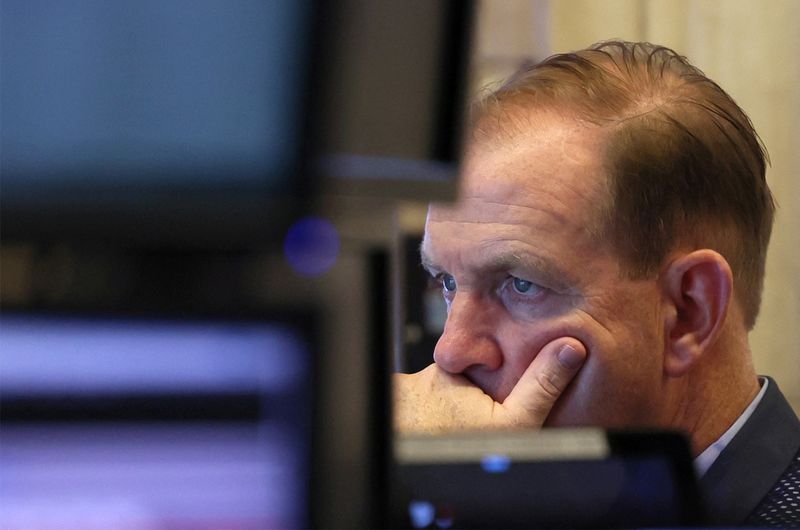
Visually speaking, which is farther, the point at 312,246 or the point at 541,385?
the point at 541,385

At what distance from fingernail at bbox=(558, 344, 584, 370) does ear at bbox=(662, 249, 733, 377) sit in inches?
4.9

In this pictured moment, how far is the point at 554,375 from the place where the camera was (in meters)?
1.09

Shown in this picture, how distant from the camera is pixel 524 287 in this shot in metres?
1.15

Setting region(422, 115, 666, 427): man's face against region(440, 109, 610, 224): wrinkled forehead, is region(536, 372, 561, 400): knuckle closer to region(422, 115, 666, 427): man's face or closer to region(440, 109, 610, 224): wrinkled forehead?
region(422, 115, 666, 427): man's face

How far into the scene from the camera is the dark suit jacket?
0.81 metres

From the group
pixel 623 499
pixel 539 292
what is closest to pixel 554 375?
pixel 539 292

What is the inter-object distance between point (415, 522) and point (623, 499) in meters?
0.11

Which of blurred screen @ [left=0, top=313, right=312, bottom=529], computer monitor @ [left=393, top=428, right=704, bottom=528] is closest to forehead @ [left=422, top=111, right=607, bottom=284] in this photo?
computer monitor @ [left=393, top=428, right=704, bottom=528]

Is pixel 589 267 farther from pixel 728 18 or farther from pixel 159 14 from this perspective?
pixel 728 18

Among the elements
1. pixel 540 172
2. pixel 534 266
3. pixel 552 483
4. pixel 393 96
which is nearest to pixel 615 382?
pixel 534 266

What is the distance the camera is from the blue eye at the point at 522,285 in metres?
1.15

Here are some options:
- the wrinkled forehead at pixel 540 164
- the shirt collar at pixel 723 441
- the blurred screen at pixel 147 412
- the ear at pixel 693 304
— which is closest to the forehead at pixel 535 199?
the wrinkled forehead at pixel 540 164

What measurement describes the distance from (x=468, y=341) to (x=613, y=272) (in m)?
0.20

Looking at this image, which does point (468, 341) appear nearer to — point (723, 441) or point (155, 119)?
point (723, 441)
